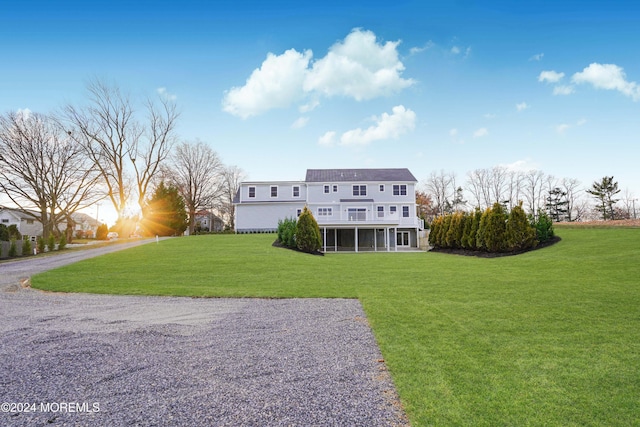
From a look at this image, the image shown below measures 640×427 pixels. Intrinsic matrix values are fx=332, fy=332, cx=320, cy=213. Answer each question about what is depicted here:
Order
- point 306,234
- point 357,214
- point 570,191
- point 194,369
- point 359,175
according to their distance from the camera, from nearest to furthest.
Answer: point 194,369 → point 306,234 → point 357,214 → point 359,175 → point 570,191

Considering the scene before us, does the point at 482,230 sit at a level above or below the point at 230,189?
below

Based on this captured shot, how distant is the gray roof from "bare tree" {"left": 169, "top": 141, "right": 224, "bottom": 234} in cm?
1650

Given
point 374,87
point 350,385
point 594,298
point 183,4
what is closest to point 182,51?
point 183,4

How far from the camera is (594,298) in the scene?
683 centimetres

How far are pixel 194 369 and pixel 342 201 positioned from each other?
27.3 m

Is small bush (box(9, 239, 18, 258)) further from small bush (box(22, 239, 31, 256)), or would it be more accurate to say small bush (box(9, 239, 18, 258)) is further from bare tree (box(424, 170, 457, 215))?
bare tree (box(424, 170, 457, 215))

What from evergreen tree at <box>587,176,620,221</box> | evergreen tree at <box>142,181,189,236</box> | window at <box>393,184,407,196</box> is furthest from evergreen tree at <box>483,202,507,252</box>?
evergreen tree at <box>587,176,620,221</box>

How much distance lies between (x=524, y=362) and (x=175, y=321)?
17.2 ft

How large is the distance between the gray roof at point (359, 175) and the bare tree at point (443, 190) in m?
18.4

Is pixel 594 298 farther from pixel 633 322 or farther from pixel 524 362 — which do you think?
pixel 524 362

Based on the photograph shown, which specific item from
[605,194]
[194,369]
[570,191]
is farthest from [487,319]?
[570,191]

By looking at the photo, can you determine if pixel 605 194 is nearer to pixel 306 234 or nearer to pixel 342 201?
pixel 342 201

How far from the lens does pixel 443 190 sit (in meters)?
50.1

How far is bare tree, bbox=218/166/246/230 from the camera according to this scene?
49.2 metres
